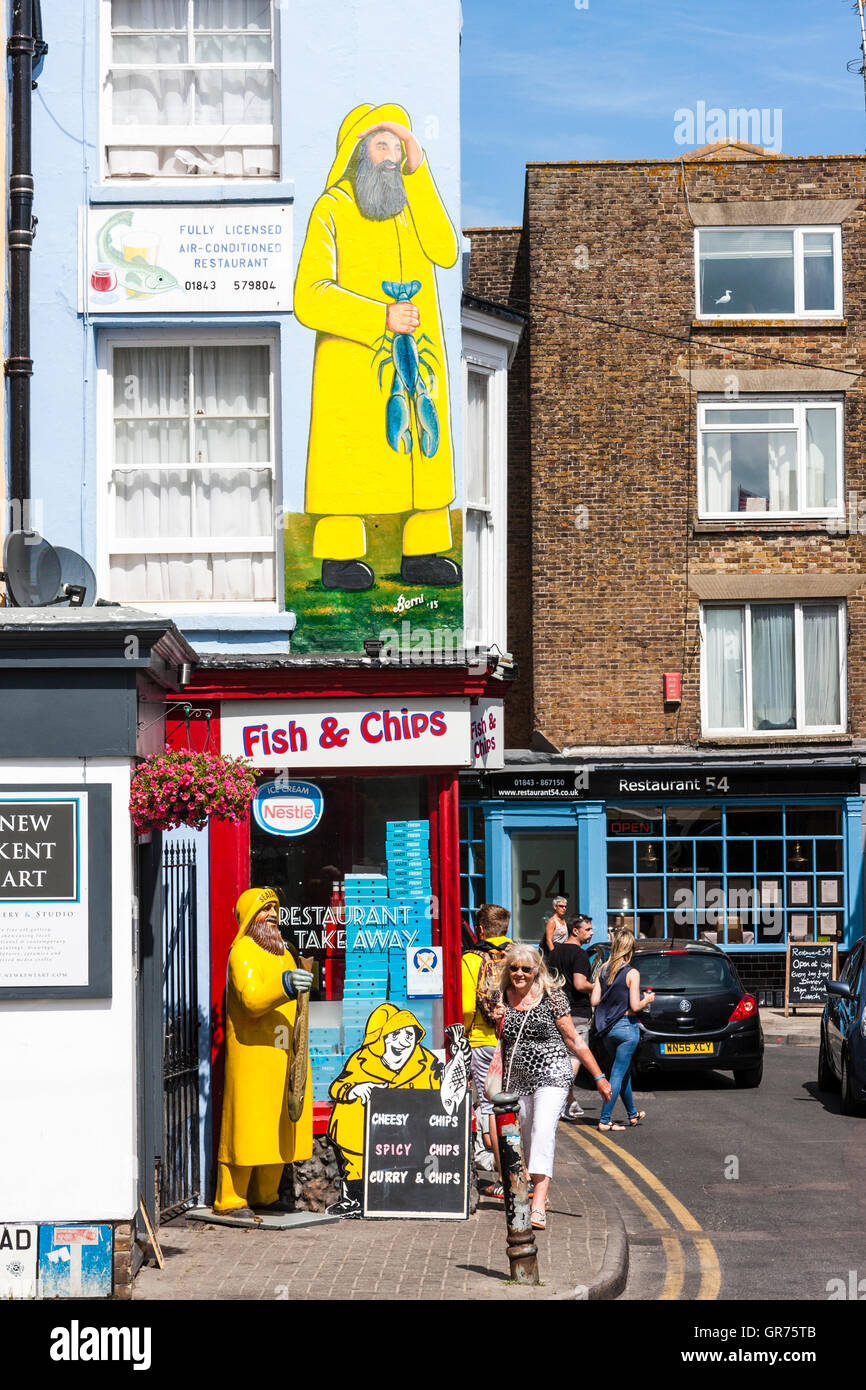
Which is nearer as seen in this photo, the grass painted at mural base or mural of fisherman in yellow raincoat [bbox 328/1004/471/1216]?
mural of fisherman in yellow raincoat [bbox 328/1004/471/1216]

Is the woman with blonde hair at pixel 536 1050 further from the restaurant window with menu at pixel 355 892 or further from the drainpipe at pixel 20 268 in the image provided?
the drainpipe at pixel 20 268

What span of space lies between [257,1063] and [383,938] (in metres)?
1.65

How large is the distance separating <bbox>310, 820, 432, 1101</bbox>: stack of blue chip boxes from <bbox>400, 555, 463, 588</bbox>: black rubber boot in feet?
5.79

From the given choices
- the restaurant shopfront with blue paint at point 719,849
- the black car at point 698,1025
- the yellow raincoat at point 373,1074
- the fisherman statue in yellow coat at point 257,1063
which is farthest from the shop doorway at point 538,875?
the fisherman statue in yellow coat at point 257,1063

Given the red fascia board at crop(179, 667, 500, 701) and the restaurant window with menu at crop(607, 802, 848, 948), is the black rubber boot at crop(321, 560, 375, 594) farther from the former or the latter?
the restaurant window with menu at crop(607, 802, 848, 948)

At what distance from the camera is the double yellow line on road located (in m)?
9.07

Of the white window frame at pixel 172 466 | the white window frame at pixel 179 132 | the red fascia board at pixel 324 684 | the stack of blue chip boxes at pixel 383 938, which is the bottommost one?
the stack of blue chip boxes at pixel 383 938

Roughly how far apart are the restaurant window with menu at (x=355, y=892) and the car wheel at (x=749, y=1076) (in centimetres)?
665

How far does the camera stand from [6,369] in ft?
38.5

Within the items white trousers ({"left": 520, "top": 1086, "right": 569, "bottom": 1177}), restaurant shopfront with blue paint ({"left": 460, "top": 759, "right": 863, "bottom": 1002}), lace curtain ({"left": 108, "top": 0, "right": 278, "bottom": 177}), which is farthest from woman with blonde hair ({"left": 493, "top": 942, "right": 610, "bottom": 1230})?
restaurant shopfront with blue paint ({"left": 460, "top": 759, "right": 863, "bottom": 1002})

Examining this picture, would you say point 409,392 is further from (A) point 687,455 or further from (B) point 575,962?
(A) point 687,455

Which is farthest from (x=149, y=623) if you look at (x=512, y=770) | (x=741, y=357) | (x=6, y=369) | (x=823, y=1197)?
(x=741, y=357)
